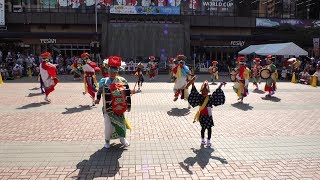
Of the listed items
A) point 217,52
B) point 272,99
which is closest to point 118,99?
point 272,99

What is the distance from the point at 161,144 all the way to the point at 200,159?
1.18 metres

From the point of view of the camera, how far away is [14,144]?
24.0ft

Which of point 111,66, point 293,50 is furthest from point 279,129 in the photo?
point 293,50

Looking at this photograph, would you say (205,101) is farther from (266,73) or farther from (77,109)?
(266,73)

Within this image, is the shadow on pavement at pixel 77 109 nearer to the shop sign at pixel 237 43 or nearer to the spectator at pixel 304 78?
the spectator at pixel 304 78

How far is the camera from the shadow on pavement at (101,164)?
18.6ft

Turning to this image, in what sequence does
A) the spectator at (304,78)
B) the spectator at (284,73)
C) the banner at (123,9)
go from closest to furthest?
the spectator at (304,78) → the spectator at (284,73) → the banner at (123,9)

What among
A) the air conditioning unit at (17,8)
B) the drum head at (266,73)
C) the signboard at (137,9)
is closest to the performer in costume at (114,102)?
the drum head at (266,73)

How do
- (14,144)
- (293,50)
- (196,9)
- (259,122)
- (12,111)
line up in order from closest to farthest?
(14,144) < (259,122) < (12,111) < (293,50) < (196,9)

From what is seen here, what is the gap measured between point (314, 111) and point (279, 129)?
3444 mm

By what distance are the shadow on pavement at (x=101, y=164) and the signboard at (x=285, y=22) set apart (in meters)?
35.4

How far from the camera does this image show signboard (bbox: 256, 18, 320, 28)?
129 ft

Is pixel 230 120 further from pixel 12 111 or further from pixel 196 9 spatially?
pixel 196 9

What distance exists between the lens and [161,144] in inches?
291
